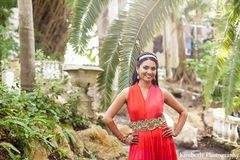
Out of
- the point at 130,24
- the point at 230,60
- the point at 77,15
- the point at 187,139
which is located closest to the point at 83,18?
the point at 77,15

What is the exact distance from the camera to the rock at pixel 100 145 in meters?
6.09

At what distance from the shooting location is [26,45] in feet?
20.5

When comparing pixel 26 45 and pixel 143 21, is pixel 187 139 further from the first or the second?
pixel 26 45

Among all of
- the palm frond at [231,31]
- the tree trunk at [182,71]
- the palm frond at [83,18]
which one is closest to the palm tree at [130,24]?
the palm frond at [83,18]

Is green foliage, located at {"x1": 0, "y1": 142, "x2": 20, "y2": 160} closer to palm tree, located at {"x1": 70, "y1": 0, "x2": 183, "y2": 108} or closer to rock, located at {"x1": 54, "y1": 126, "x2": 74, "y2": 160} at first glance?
rock, located at {"x1": 54, "y1": 126, "x2": 74, "y2": 160}

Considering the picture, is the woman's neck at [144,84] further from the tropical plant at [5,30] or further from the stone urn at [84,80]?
the tropical plant at [5,30]

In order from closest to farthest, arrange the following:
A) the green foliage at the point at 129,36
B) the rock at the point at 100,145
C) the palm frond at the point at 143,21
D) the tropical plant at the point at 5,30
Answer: the rock at the point at 100,145 → the green foliage at the point at 129,36 → the palm frond at the point at 143,21 → the tropical plant at the point at 5,30

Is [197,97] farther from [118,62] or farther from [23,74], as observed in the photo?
[23,74]

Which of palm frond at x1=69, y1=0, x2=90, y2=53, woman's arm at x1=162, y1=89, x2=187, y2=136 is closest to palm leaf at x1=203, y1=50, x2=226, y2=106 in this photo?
palm frond at x1=69, y1=0, x2=90, y2=53

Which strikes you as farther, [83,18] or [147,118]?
[83,18]

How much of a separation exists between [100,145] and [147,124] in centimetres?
323

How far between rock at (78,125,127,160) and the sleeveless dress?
2913mm

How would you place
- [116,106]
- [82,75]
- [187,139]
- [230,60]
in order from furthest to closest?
[187,139] < [82,75] < [230,60] < [116,106]

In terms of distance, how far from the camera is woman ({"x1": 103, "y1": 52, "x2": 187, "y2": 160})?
316 cm
